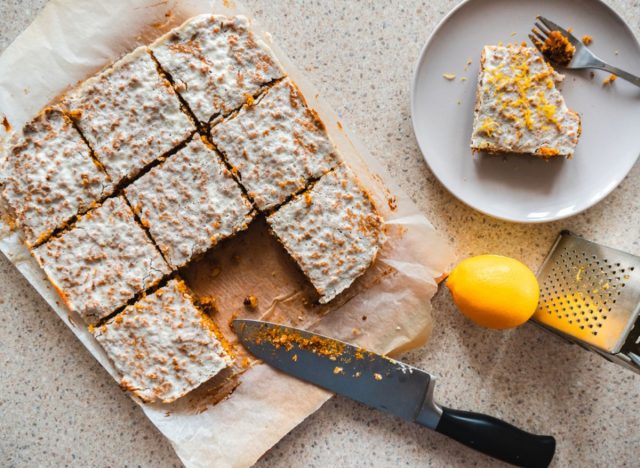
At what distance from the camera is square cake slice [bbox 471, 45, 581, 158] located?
8.50ft

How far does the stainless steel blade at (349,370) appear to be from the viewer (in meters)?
2.63

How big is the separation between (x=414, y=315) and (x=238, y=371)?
0.91m

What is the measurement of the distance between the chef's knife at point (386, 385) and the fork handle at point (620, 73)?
1678 millimetres

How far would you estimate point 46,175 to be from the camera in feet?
8.35

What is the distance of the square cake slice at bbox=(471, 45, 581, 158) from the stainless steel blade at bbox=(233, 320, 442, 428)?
45.3 inches

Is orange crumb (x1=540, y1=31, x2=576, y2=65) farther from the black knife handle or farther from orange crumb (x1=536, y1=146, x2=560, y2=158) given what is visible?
the black knife handle

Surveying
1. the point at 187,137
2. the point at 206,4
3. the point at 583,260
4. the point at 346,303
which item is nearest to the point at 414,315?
the point at 346,303

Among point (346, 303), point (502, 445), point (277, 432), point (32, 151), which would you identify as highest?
point (32, 151)

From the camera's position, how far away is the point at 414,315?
2686 mm

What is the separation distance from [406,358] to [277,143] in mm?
1266

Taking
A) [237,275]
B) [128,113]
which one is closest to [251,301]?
[237,275]

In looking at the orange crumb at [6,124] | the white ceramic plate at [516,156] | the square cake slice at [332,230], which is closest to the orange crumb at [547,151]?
the white ceramic plate at [516,156]

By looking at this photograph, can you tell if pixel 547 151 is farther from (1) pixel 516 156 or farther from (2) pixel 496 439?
(2) pixel 496 439

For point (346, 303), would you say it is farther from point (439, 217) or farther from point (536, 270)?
point (536, 270)
